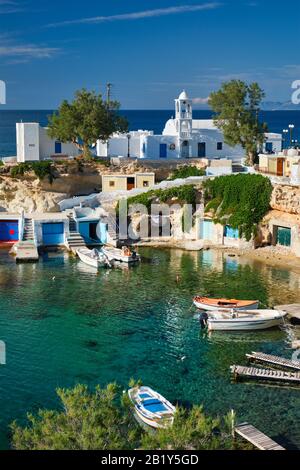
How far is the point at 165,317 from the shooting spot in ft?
105

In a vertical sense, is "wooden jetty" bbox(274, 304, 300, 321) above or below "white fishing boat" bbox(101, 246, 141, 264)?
below

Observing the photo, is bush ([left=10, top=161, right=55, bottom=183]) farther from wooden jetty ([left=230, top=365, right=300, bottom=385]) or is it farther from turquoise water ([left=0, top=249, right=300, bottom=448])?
wooden jetty ([left=230, top=365, right=300, bottom=385])

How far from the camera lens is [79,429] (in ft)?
→ 49.5

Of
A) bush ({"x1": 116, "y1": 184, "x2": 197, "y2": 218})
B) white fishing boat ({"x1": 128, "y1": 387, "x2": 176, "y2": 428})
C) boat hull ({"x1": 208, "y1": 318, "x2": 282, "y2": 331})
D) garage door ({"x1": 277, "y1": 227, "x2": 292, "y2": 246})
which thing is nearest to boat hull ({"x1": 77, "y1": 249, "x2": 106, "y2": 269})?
bush ({"x1": 116, "y1": 184, "x2": 197, "y2": 218})

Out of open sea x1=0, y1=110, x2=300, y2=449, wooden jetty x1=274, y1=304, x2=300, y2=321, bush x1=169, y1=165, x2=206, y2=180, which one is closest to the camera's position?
open sea x1=0, y1=110, x2=300, y2=449

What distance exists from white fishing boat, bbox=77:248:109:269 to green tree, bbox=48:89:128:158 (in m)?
15.5

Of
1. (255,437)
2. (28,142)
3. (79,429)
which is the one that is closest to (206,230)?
(28,142)

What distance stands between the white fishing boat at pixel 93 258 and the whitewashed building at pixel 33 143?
624 inches

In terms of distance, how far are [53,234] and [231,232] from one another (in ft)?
45.5

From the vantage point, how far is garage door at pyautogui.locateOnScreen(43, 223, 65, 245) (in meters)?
47.8

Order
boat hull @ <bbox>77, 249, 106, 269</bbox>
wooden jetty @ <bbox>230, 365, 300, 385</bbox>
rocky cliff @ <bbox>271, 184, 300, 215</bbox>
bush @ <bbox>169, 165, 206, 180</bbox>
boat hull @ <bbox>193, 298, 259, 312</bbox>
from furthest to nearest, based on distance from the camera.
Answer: bush @ <bbox>169, 165, 206, 180</bbox> < rocky cliff @ <bbox>271, 184, 300, 215</bbox> < boat hull @ <bbox>77, 249, 106, 269</bbox> < boat hull @ <bbox>193, 298, 259, 312</bbox> < wooden jetty @ <bbox>230, 365, 300, 385</bbox>

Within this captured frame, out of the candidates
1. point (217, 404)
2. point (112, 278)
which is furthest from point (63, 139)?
point (217, 404)

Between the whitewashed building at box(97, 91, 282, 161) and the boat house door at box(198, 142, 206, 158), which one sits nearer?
the whitewashed building at box(97, 91, 282, 161)

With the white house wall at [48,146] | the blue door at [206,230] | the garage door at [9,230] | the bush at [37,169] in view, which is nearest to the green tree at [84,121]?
the white house wall at [48,146]
